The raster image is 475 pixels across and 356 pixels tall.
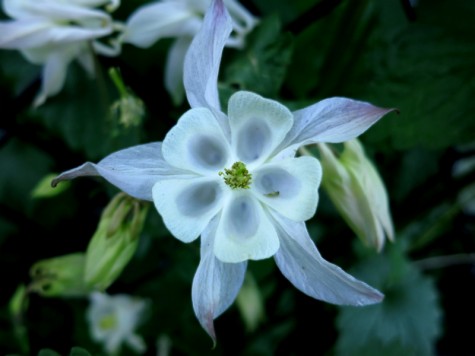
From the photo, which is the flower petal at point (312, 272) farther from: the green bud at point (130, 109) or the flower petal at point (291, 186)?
the green bud at point (130, 109)

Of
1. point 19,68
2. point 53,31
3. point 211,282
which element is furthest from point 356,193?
point 19,68

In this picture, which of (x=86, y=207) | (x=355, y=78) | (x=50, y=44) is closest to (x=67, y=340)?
(x=86, y=207)

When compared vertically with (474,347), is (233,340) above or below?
above

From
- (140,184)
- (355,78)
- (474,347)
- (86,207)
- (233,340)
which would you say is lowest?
(474,347)

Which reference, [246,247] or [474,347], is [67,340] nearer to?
[246,247]

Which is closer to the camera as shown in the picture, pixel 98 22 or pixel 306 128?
pixel 306 128

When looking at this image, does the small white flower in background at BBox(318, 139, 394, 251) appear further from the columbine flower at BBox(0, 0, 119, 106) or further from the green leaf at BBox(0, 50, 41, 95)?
the green leaf at BBox(0, 50, 41, 95)

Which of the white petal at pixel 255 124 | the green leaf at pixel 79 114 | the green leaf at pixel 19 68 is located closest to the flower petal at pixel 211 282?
the white petal at pixel 255 124
